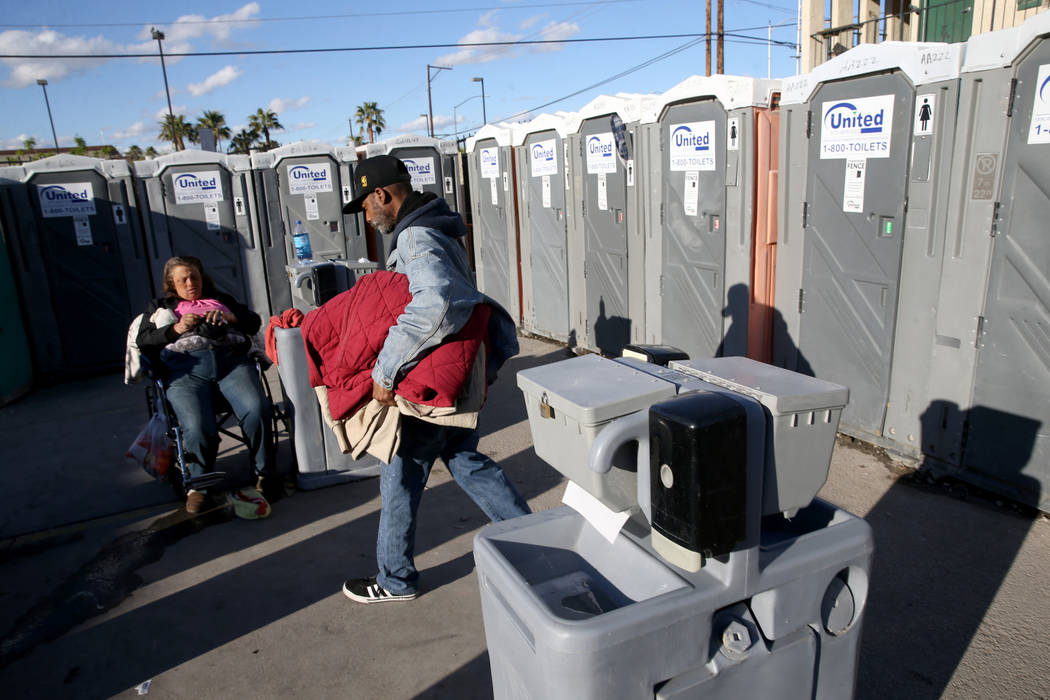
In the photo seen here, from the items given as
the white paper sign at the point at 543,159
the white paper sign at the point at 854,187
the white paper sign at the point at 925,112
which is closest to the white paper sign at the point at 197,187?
the white paper sign at the point at 543,159

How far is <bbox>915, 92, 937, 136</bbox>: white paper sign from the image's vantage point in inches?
153

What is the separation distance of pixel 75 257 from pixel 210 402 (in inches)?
195

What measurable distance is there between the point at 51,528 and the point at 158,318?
1.49m

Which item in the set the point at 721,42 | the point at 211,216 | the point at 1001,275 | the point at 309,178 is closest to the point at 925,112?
the point at 1001,275

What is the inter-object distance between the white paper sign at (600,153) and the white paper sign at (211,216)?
4771mm

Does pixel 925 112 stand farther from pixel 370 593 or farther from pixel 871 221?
pixel 370 593

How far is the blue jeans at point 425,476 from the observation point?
9.84 feet

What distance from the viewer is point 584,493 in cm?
191

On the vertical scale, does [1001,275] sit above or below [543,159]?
below

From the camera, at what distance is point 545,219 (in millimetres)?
7680

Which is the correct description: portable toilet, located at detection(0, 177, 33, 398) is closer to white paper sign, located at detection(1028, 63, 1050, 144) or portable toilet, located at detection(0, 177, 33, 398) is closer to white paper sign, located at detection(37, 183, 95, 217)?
white paper sign, located at detection(37, 183, 95, 217)

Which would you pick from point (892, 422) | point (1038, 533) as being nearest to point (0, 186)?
point (892, 422)

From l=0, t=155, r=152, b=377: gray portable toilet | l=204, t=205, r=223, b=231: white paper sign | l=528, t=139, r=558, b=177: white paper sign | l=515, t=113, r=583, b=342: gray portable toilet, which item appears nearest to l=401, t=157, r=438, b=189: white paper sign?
l=515, t=113, r=583, b=342: gray portable toilet

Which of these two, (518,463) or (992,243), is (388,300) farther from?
(992,243)
